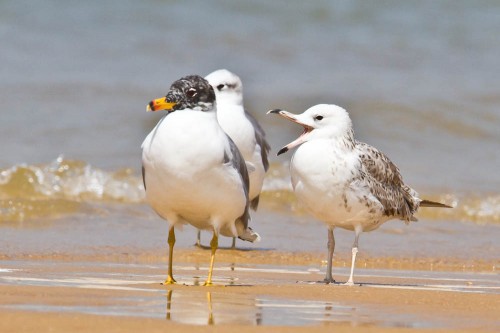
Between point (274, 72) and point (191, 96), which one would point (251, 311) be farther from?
point (274, 72)

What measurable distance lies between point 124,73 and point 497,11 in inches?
357

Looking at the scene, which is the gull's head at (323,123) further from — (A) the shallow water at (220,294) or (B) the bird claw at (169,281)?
(B) the bird claw at (169,281)

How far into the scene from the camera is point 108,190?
14.3m

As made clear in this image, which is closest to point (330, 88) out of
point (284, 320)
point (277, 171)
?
point (277, 171)

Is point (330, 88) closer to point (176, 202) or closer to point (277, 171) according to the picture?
point (277, 171)

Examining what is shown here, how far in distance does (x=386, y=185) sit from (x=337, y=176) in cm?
70

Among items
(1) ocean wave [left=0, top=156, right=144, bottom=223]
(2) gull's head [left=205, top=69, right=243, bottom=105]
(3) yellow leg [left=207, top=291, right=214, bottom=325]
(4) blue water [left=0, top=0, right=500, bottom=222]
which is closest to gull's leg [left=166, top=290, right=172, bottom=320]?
(3) yellow leg [left=207, top=291, right=214, bottom=325]

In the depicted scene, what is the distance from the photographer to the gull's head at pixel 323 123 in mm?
8328

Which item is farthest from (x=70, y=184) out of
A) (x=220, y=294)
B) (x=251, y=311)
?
(x=251, y=311)

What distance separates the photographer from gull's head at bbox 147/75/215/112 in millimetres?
7633

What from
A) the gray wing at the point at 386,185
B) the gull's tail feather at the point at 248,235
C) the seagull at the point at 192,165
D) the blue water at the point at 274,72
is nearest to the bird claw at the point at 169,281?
the seagull at the point at 192,165

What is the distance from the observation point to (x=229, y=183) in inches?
296

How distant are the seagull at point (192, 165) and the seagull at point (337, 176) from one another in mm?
505

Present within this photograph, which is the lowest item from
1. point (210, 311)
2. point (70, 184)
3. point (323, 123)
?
point (210, 311)
